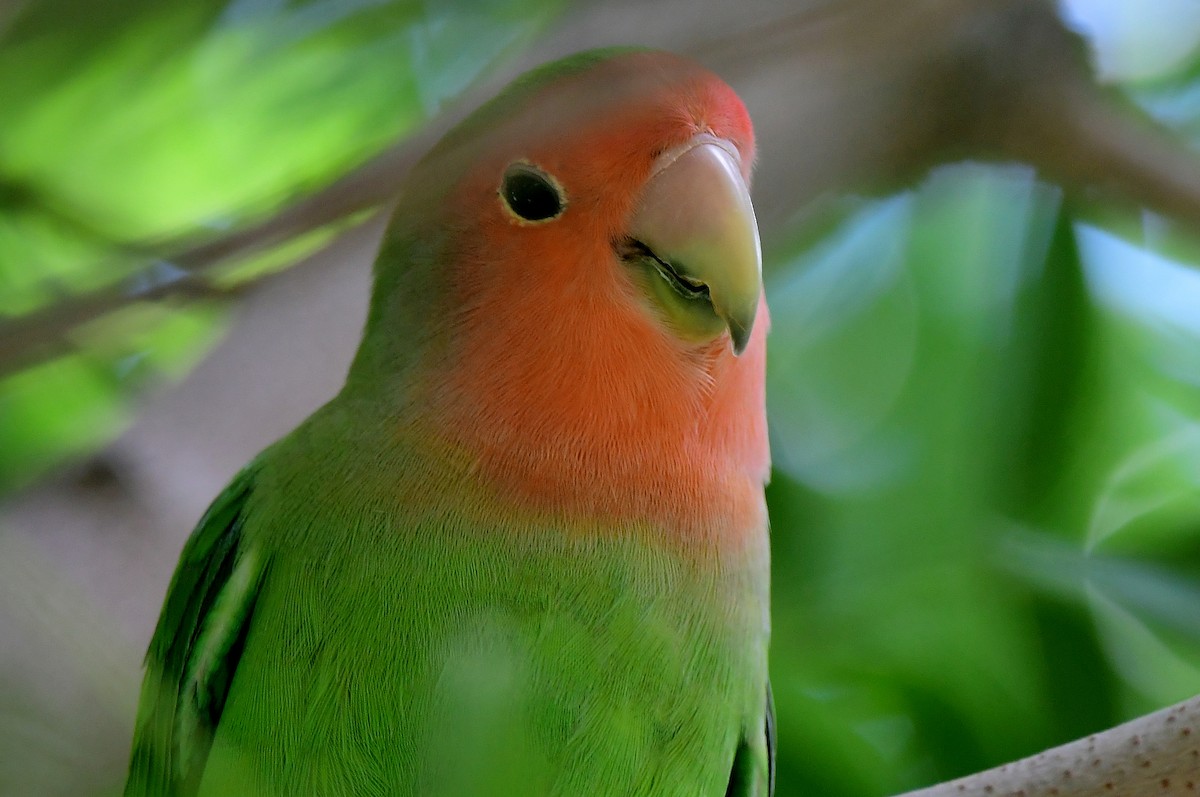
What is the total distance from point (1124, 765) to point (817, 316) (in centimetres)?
49

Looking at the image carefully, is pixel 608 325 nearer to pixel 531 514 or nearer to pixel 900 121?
pixel 531 514

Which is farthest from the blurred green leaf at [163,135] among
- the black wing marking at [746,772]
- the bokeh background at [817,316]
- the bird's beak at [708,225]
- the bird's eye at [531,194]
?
the black wing marking at [746,772]

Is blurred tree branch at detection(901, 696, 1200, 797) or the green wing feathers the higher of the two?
the green wing feathers

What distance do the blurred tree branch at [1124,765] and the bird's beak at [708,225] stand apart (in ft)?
1.33

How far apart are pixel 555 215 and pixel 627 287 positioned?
8cm

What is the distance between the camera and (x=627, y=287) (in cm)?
81

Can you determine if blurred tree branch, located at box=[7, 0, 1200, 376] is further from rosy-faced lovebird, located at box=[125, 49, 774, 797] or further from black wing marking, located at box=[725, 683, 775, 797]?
black wing marking, located at box=[725, 683, 775, 797]

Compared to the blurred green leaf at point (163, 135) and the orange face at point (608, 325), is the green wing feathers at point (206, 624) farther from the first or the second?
the blurred green leaf at point (163, 135)

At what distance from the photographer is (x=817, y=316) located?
1.04m

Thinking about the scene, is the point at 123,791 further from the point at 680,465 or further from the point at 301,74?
the point at 680,465

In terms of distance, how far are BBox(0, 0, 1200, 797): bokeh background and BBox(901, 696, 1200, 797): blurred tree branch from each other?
0.37m

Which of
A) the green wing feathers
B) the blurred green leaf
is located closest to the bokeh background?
the blurred green leaf

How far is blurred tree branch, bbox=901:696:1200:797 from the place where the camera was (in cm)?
73

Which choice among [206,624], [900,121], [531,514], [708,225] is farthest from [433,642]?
[900,121]
